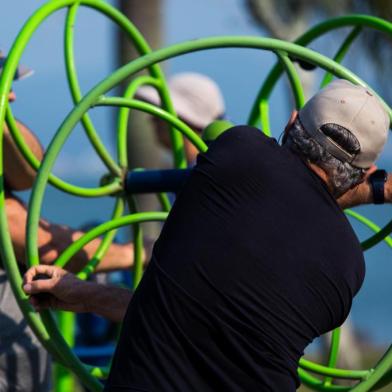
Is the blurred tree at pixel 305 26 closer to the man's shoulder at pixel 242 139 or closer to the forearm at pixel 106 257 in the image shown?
the forearm at pixel 106 257

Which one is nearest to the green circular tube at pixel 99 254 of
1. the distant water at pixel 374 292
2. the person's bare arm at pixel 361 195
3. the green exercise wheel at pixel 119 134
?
the green exercise wheel at pixel 119 134

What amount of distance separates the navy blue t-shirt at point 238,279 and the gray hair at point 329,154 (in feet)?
0.10

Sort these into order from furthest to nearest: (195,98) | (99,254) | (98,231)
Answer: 1. (195,98)
2. (99,254)
3. (98,231)

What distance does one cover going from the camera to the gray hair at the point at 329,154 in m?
2.72

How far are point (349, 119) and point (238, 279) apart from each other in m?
Result: 0.45

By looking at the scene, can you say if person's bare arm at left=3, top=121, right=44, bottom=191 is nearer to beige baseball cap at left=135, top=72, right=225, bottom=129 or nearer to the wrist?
beige baseball cap at left=135, top=72, right=225, bottom=129

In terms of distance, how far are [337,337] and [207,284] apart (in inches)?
45.4

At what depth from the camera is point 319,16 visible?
9.59 meters

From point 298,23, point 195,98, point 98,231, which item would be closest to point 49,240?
point 98,231

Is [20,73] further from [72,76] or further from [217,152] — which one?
[217,152]

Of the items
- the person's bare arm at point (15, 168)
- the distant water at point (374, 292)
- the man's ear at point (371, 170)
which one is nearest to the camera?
the man's ear at point (371, 170)

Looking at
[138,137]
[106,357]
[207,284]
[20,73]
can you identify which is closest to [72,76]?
[20,73]

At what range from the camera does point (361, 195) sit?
309cm

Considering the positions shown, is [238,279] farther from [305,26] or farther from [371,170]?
[305,26]
